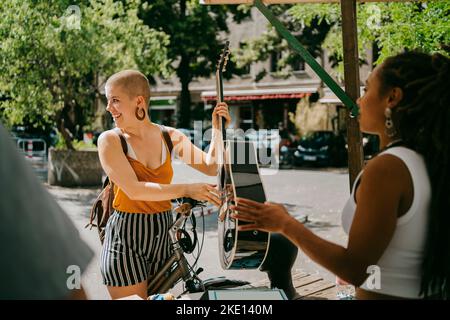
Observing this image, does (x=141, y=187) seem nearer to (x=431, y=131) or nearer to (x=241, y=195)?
(x=241, y=195)

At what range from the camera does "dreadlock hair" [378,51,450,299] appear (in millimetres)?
1619

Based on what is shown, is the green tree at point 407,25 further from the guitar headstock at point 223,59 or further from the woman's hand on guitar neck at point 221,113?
the woman's hand on guitar neck at point 221,113

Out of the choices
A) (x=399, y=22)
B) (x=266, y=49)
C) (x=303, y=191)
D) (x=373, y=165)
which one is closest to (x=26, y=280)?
(x=373, y=165)

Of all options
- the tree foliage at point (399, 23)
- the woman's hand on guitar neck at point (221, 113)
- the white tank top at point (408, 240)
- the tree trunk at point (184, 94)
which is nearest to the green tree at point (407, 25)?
the tree foliage at point (399, 23)

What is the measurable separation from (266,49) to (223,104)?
78.8ft

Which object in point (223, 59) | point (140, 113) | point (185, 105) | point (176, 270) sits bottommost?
point (176, 270)

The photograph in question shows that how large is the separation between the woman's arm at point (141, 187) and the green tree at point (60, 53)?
8.61 m

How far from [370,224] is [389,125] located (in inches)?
13.4

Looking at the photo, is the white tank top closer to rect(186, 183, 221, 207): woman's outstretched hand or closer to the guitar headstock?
rect(186, 183, 221, 207): woman's outstretched hand

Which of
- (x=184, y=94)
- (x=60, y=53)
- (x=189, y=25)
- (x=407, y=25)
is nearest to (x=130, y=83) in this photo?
(x=407, y=25)

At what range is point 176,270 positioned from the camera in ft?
9.47

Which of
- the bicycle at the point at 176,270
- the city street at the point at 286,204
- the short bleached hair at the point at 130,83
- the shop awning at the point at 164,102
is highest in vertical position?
the shop awning at the point at 164,102

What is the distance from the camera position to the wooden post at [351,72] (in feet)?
11.1
